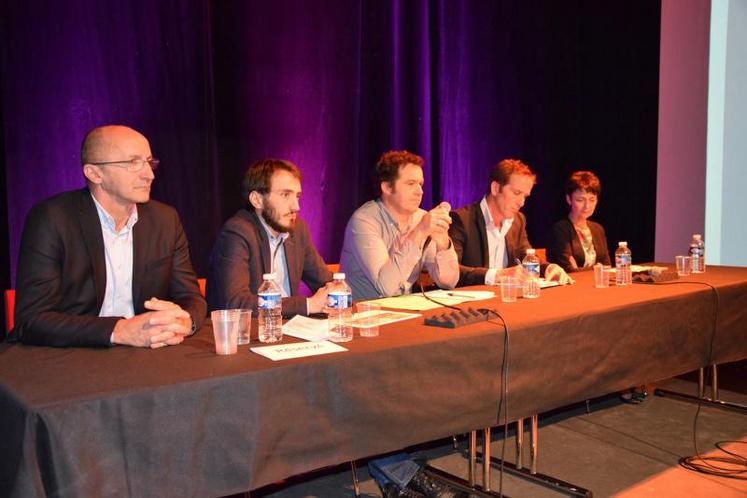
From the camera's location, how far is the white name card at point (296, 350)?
5.35 feet

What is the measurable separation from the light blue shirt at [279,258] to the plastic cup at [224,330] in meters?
1.01

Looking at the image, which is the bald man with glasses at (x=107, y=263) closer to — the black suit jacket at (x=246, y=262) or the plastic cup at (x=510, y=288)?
the black suit jacket at (x=246, y=262)

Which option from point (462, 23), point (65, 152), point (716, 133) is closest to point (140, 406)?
point (65, 152)

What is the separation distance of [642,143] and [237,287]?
4.35 m

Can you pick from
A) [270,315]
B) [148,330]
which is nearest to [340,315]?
[270,315]

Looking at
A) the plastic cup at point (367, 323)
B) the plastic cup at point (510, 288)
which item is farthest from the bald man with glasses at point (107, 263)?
the plastic cup at point (510, 288)

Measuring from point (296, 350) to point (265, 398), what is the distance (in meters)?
0.21

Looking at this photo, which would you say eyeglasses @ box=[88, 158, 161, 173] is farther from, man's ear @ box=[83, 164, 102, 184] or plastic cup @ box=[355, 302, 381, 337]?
plastic cup @ box=[355, 302, 381, 337]

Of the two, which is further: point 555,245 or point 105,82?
point 555,245

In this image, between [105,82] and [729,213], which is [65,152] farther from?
[729,213]

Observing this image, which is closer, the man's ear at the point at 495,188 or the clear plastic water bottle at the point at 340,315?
the clear plastic water bottle at the point at 340,315

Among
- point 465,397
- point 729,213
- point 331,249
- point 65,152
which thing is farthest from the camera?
point 729,213

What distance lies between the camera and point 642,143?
5547 mm

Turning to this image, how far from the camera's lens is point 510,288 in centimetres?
260
